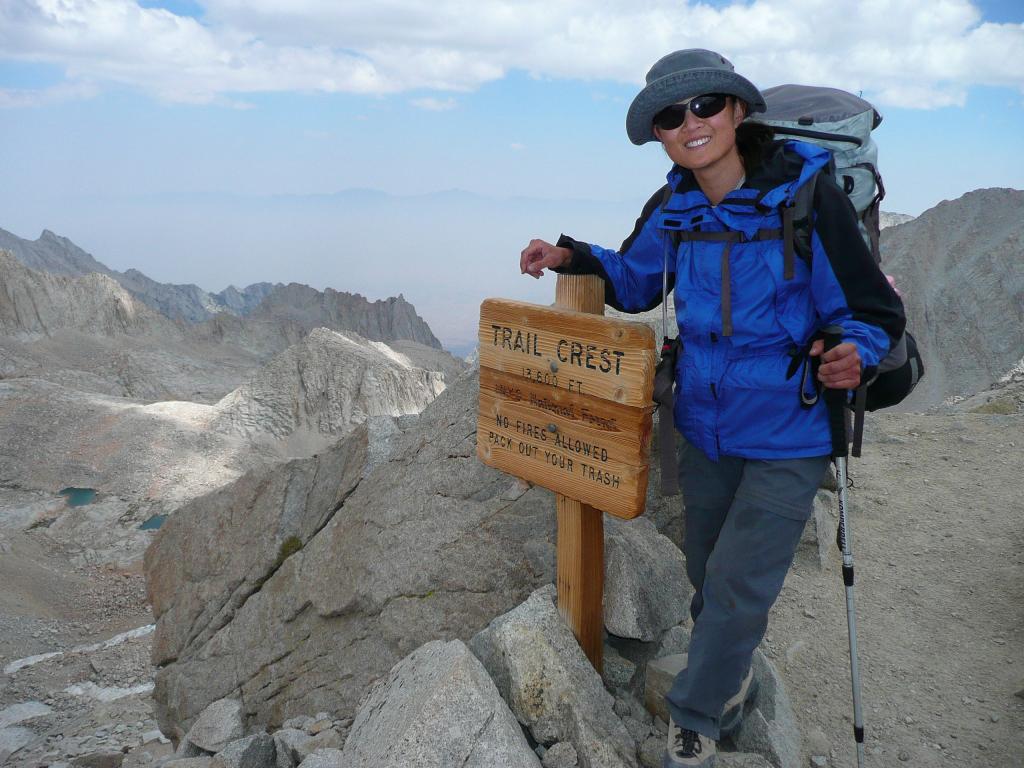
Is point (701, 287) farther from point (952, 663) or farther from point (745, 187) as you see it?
point (952, 663)

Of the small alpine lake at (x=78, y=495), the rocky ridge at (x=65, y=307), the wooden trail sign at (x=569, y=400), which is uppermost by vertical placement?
the wooden trail sign at (x=569, y=400)

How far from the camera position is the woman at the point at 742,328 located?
336cm

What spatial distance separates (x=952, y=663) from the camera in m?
6.12

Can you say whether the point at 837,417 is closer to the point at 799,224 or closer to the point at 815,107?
the point at 799,224

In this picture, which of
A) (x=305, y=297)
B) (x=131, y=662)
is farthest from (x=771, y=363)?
(x=305, y=297)

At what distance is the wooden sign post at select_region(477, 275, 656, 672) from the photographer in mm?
3709

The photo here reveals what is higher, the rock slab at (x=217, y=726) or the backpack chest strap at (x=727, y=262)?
the backpack chest strap at (x=727, y=262)

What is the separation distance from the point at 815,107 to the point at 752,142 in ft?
1.14

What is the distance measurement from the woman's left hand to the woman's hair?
96 centimetres

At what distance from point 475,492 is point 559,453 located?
2.00 metres

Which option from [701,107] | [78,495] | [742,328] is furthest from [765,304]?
[78,495]

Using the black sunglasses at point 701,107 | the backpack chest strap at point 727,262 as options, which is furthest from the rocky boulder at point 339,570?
the black sunglasses at point 701,107

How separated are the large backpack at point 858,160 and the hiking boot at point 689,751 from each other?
1.68 meters

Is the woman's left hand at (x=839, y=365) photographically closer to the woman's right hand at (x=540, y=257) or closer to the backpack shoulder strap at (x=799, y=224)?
the backpack shoulder strap at (x=799, y=224)
